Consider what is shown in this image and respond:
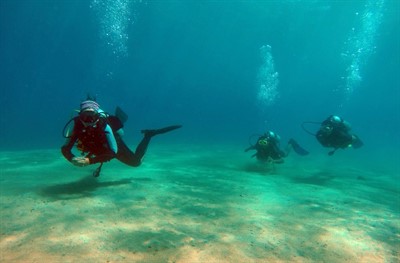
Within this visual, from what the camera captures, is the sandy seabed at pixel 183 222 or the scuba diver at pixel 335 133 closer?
the sandy seabed at pixel 183 222

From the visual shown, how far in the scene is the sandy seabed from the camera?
339cm

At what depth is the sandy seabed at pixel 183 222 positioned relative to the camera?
339cm

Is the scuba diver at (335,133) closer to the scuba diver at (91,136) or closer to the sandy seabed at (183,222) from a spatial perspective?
the sandy seabed at (183,222)

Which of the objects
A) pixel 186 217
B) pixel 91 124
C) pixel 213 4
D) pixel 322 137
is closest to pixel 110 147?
pixel 91 124

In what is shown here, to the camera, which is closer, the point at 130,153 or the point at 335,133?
the point at 130,153

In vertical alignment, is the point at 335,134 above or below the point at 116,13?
below

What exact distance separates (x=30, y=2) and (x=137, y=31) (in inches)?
957

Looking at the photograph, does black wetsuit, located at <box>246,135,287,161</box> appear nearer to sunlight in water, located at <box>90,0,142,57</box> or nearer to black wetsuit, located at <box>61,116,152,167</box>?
black wetsuit, located at <box>61,116,152,167</box>

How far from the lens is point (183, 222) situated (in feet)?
14.4

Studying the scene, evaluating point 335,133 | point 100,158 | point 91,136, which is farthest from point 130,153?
point 335,133

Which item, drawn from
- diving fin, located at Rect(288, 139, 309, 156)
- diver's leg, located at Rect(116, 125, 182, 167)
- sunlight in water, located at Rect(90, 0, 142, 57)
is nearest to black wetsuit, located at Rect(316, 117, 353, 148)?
diving fin, located at Rect(288, 139, 309, 156)

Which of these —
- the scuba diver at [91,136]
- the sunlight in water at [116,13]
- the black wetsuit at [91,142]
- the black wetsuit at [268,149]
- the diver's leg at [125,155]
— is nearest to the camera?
the scuba diver at [91,136]

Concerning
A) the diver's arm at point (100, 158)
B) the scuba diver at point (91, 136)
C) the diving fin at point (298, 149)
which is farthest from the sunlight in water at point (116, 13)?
the diver's arm at point (100, 158)

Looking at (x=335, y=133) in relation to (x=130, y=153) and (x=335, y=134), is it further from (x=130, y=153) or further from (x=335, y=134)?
(x=130, y=153)
